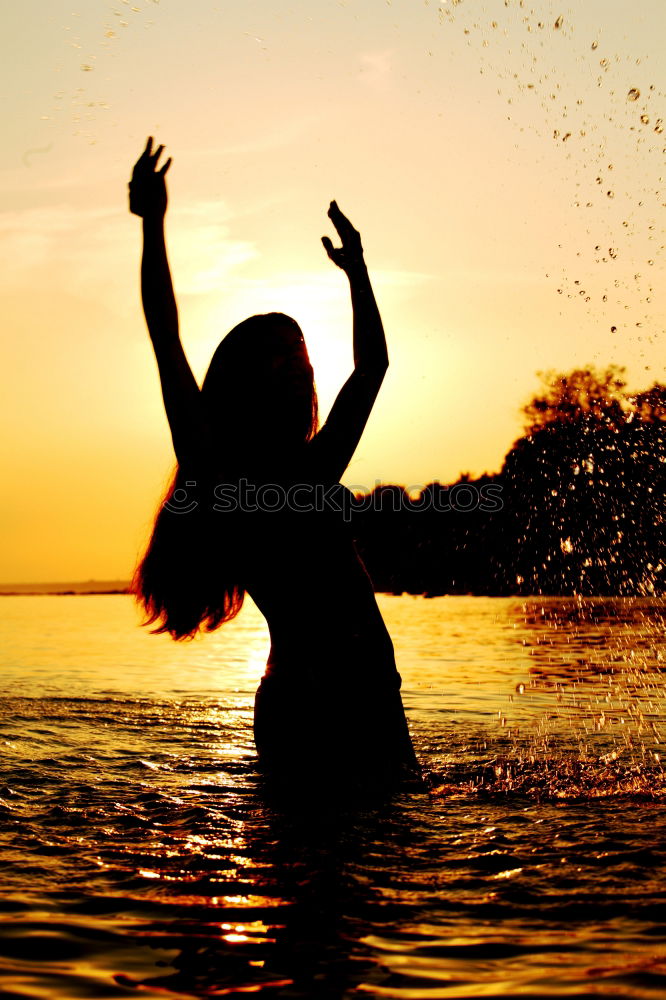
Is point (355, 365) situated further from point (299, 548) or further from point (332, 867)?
point (332, 867)

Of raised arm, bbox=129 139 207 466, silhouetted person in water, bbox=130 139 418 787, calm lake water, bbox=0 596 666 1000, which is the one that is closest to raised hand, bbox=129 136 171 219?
raised arm, bbox=129 139 207 466

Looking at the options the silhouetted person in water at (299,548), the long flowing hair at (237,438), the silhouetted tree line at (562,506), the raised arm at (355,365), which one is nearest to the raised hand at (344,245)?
the raised arm at (355,365)

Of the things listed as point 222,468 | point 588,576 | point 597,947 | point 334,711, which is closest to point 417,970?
point 597,947

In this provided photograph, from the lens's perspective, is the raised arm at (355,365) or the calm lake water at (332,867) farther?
the raised arm at (355,365)

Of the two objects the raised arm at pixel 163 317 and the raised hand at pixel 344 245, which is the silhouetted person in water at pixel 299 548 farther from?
the raised hand at pixel 344 245

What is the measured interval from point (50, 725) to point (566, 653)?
863 centimetres

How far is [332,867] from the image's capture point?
11.7ft

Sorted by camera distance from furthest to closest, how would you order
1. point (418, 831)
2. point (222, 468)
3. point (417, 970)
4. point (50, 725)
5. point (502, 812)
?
point (50, 725), point (502, 812), point (418, 831), point (222, 468), point (417, 970)

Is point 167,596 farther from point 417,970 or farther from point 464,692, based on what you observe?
point 464,692

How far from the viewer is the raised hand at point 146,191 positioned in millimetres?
3465

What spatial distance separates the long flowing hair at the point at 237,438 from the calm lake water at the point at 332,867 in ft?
3.68

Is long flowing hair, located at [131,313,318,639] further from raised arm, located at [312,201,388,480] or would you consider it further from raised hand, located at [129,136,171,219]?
raised hand, located at [129,136,171,219]

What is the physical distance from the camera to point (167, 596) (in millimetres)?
4152

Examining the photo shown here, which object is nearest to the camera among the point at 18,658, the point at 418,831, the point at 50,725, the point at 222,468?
the point at 222,468
